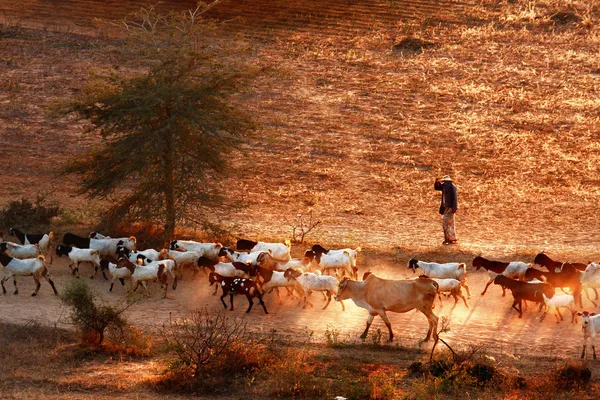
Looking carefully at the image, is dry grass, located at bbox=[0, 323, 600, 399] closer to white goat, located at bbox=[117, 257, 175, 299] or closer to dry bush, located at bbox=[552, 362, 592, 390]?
dry bush, located at bbox=[552, 362, 592, 390]

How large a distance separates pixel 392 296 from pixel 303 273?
273 centimetres

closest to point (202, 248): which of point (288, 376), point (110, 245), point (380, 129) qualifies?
point (110, 245)

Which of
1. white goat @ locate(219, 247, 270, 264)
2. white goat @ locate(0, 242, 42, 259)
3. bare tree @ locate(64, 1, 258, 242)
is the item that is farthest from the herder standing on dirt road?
white goat @ locate(0, 242, 42, 259)

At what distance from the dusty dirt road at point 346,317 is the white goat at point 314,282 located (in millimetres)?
481

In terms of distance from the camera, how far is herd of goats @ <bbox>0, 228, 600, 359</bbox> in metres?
18.4

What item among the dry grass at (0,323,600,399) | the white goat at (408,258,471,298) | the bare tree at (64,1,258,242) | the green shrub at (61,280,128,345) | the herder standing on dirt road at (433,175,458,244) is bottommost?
the dry grass at (0,323,600,399)

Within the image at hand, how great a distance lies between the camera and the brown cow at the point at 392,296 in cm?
1814

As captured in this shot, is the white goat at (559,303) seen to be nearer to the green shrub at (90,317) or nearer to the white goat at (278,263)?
the white goat at (278,263)

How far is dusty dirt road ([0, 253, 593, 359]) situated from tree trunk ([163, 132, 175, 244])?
2595mm

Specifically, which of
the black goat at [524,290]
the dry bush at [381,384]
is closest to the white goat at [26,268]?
the dry bush at [381,384]

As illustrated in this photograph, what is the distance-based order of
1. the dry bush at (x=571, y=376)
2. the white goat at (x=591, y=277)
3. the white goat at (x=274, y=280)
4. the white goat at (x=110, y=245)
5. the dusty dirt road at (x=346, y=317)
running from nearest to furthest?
the dry bush at (x=571, y=376), the dusty dirt road at (x=346, y=317), the white goat at (x=591, y=277), the white goat at (x=274, y=280), the white goat at (x=110, y=245)

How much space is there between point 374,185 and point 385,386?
1612cm

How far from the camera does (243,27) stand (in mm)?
46375

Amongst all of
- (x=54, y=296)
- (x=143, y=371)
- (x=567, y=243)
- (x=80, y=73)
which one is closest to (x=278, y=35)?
→ (x=80, y=73)
